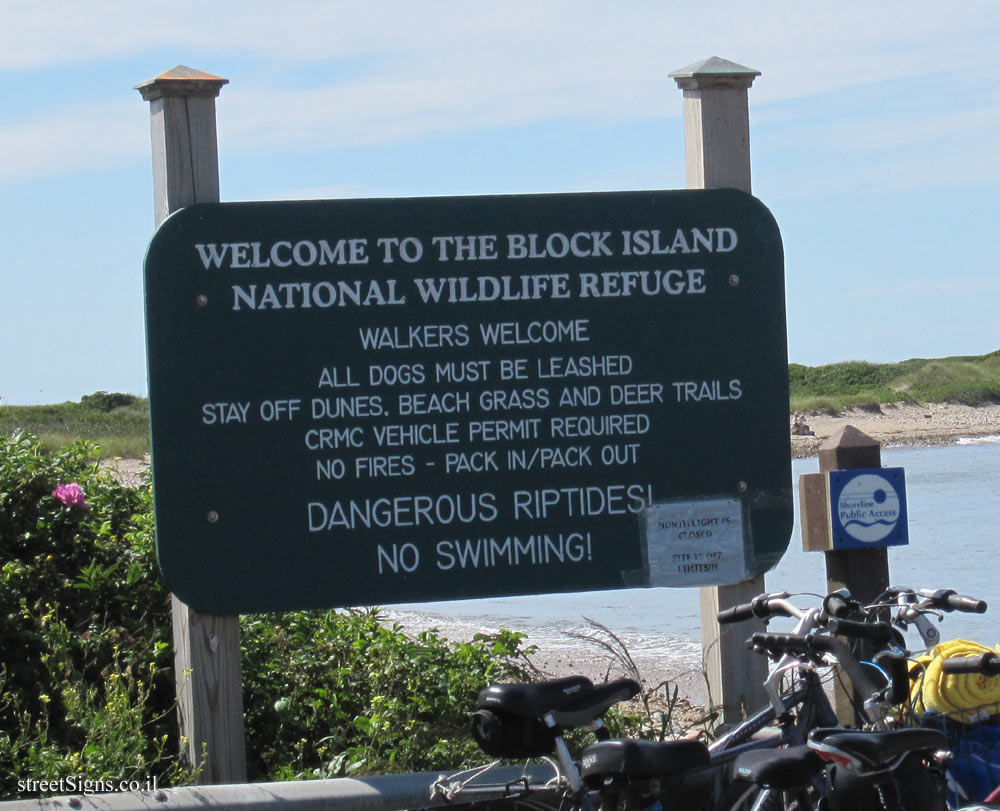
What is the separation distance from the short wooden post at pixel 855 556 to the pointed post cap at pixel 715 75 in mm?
1442

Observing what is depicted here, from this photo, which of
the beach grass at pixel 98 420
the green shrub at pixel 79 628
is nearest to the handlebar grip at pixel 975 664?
the green shrub at pixel 79 628

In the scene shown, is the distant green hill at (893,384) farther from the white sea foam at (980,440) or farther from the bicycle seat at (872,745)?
the bicycle seat at (872,745)

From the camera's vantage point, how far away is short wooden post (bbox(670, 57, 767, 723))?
5.30 m

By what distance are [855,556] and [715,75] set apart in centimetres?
197

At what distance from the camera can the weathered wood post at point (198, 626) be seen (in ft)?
15.8

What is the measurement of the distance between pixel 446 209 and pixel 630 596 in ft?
25.1

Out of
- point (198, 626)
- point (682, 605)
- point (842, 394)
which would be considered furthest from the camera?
point (842, 394)

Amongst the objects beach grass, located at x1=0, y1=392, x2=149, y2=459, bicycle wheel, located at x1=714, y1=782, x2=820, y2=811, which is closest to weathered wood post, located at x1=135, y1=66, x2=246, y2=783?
bicycle wheel, located at x1=714, y1=782, x2=820, y2=811

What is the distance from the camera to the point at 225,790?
170 inches

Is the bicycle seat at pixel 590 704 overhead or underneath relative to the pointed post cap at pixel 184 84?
underneath

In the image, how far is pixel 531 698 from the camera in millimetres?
3590

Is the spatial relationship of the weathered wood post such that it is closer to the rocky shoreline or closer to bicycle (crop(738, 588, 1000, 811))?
bicycle (crop(738, 588, 1000, 811))

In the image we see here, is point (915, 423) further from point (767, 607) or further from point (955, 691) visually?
point (767, 607)

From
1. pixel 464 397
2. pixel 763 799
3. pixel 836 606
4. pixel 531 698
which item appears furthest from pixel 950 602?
pixel 464 397
